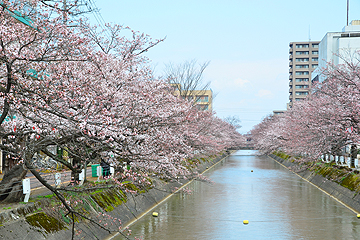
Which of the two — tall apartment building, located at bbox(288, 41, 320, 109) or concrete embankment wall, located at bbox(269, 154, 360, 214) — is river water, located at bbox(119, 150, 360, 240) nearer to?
concrete embankment wall, located at bbox(269, 154, 360, 214)

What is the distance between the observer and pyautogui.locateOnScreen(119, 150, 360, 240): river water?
51.2ft

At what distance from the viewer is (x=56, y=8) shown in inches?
345

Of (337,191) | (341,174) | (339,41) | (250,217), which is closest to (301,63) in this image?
(339,41)

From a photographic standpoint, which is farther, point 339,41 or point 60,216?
point 339,41

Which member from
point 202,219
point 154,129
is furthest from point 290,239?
point 154,129

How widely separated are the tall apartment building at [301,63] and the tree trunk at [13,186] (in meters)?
124

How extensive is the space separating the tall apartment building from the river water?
10647 cm

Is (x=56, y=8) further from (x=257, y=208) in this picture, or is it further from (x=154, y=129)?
(x=257, y=208)

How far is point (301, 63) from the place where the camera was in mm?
132000

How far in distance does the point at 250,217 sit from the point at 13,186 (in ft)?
36.6

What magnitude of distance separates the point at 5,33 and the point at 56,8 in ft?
4.27

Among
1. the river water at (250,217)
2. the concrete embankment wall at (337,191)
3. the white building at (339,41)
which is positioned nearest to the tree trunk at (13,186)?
the river water at (250,217)

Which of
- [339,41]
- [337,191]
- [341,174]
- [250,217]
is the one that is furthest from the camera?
[339,41]

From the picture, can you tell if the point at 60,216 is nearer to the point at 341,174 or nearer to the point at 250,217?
the point at 250,217
